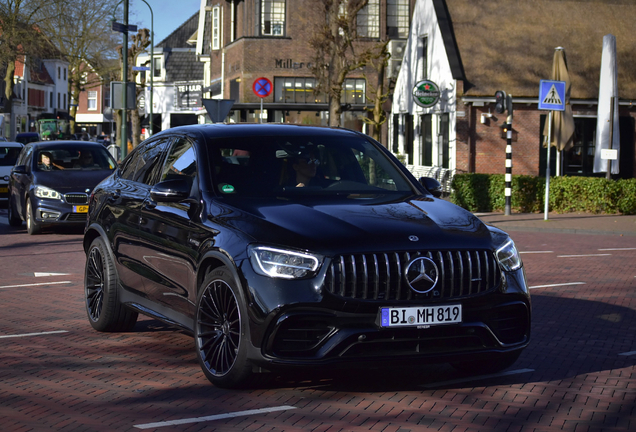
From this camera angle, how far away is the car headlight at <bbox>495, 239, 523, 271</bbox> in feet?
18.0

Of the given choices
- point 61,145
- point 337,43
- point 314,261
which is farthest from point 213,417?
point 337,43

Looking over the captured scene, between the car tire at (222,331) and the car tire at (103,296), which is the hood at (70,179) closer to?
the car tire at (103,296)

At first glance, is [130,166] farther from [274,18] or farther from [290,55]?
[274,18]

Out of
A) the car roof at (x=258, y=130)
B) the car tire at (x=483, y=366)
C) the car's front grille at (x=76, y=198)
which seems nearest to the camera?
the car tire at (x=483, y=366)

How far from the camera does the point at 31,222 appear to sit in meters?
16.7

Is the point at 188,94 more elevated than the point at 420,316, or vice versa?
the point at 188,94

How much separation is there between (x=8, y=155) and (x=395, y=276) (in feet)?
70.4

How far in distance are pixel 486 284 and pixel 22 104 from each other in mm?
101260

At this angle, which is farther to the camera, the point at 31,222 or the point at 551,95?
the point at 551,95

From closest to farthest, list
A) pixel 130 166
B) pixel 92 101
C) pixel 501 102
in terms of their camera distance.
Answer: pixel 130 166, pixel 501 102, pixel 92 101

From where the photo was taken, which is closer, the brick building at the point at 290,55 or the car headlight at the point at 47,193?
the car headlight at the point at 47,193

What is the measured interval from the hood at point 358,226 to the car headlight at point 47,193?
37.3 feet

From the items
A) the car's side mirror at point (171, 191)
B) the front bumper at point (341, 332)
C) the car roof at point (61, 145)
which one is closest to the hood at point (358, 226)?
the front bumper at point (341, 332)

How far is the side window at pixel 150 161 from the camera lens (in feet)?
23.4
